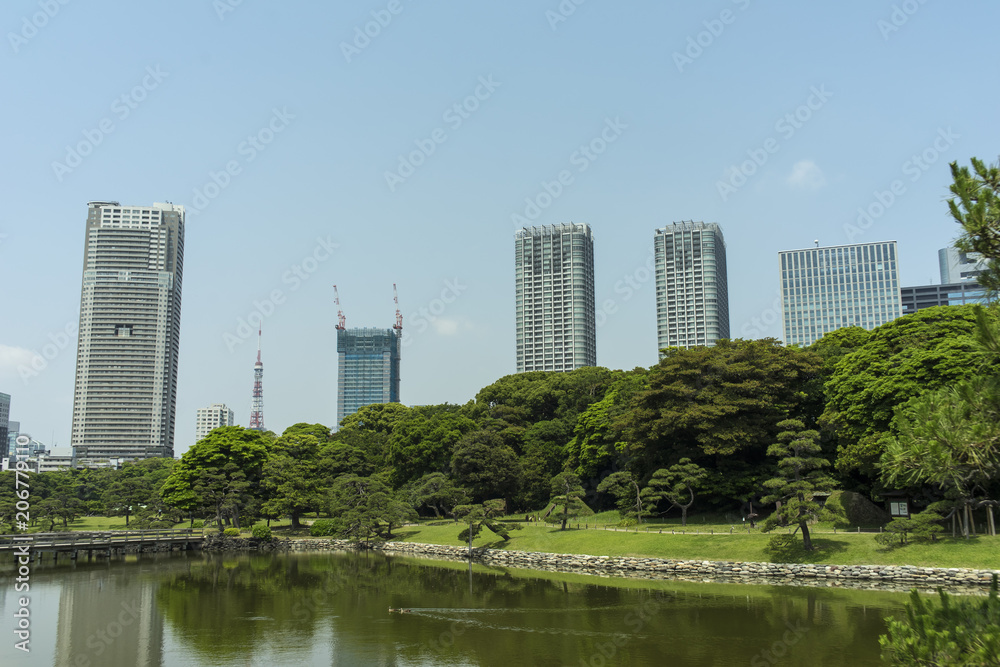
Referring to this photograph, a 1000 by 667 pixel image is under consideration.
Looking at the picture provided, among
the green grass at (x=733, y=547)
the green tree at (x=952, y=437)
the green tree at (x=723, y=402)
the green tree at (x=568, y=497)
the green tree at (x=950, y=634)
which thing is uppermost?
the green tree at (x=723, y=402)

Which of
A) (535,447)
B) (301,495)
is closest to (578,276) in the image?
(535,447)

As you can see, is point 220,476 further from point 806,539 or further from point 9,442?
point 9,442

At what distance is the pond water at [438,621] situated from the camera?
63.5 feet

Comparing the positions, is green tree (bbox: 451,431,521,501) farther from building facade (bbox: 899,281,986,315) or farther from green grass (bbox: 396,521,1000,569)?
building facade (bbox: 899,281,986,315)

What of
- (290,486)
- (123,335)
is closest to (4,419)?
(123,335)

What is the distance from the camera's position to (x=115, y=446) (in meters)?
132

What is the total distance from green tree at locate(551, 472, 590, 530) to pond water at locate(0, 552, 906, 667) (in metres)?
6.97

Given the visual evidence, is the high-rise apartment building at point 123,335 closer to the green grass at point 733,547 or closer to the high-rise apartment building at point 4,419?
the high-rise apartment building at point 4,419

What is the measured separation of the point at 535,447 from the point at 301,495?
19278mm

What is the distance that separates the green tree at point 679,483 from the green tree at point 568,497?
3.87 meters

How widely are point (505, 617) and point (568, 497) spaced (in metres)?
17.6

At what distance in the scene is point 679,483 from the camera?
4088cm

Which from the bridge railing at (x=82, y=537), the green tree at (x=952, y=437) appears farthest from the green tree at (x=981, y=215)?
the bridge railing at (x=82, y=537)

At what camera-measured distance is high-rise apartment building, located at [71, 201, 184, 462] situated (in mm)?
130500
